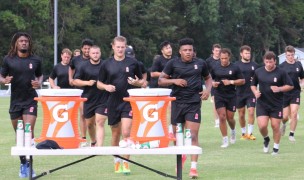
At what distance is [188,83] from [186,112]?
1.58 ft

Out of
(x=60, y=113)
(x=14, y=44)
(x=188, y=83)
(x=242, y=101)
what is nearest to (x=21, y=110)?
(x=14, y=44)

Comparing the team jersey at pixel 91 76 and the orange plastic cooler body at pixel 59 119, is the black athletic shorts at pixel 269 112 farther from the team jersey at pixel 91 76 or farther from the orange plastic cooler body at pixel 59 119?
the orange plastic cooler body at pixel 59 119

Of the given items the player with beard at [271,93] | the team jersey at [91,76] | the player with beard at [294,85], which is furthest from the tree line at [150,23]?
the player with beard at [271,93]

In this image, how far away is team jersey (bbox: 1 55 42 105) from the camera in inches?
561

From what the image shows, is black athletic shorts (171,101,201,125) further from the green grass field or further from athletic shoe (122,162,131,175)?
athletic shoe (122,162,131,175)

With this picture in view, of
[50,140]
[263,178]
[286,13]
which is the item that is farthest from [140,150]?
[286,13]

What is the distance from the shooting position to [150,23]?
89250 mm

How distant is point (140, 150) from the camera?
1085cm

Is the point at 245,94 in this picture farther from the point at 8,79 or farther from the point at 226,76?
the point at 8,79

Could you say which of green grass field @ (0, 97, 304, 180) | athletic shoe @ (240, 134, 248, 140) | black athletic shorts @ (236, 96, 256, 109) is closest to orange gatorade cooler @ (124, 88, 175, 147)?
green grass field @ (0, 97, 304, 180)

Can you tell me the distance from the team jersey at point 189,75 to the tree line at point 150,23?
61.8m

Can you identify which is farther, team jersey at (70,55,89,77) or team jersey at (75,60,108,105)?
team jersey at (70,55,89,77)

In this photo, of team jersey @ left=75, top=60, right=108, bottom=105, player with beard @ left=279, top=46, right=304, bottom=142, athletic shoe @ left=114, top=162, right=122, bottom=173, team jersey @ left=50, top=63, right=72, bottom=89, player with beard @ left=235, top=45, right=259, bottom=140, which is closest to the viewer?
athletic shoe @ left=114, top=162, right=122, bottom=173

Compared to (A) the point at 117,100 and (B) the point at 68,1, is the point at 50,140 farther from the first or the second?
(B) the point at 68,1
